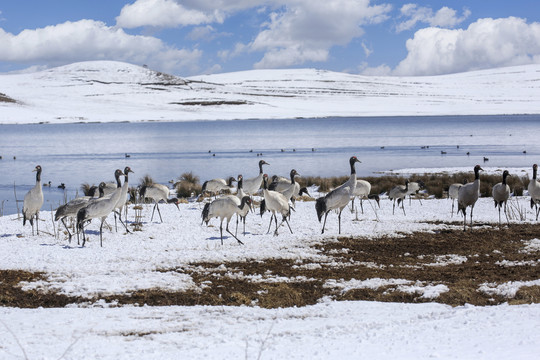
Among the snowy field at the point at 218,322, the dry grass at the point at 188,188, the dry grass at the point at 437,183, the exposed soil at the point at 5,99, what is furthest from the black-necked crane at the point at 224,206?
the exposed soil at the point at 5,99

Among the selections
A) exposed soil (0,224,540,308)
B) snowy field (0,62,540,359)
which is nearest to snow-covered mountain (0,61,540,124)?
snowy field (0,62,540,359)

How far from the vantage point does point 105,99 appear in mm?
113375

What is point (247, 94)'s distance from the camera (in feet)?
443

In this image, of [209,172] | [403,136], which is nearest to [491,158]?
[209,172]

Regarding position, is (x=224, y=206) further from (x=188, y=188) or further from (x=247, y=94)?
(x=247, y=94)

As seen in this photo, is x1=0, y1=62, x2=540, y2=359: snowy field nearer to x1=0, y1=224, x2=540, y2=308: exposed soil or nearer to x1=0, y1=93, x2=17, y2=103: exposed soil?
x1=0, y1=224, x2=540, y2=308: exposed soil

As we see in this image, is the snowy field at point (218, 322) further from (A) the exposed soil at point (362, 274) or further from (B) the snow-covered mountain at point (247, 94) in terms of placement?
(B) the snow-covered mountain at point (247, 94)

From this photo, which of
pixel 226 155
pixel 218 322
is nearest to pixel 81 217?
pixel 218 322

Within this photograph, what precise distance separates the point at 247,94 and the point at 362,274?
127 m

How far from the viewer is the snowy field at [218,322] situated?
17.4 ft

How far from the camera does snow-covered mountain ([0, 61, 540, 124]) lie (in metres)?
104

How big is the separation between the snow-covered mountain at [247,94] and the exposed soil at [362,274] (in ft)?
281

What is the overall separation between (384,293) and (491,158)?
109ft

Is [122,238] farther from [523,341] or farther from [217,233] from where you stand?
[523,341]
